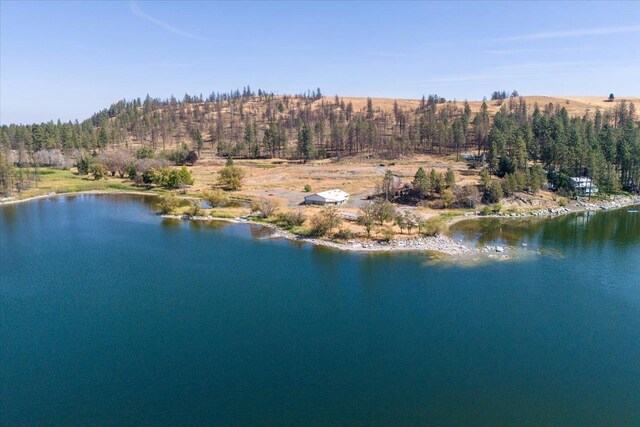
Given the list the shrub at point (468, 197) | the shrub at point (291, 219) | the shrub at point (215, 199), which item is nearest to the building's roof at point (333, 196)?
the shrub at point (291, 219)

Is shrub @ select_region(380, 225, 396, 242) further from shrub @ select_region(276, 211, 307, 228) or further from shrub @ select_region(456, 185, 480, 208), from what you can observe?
shrub @ select_region(456, 185, 480, 208)

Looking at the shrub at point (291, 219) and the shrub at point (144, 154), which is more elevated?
the shrub at point (144, 154)

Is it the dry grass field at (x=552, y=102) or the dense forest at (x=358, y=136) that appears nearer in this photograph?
the dense forest at (x=358, y=136)

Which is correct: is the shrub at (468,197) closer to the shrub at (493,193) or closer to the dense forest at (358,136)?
the shrub at (493,193)

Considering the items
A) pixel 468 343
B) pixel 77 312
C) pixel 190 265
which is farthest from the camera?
pixel 190 265

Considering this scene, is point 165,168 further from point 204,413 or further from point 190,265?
point 204,413

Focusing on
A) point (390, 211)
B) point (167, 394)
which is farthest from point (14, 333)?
point (390, 211)
